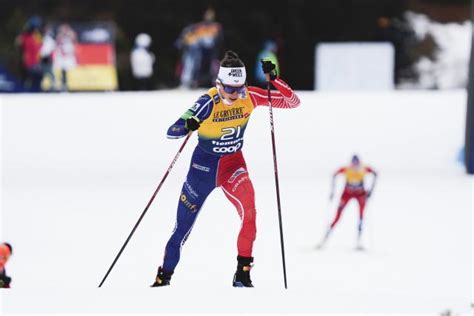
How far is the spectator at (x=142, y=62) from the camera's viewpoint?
62.6ft

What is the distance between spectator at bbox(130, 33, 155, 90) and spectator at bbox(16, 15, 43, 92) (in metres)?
1.81

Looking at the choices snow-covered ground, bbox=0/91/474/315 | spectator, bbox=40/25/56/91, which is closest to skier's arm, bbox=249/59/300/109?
snow-covered ground, bbox=0/91/474/315

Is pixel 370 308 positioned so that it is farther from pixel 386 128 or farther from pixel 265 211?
pixel 386 128

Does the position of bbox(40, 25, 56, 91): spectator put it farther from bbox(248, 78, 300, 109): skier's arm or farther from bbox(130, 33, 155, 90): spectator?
bbox(248, 78, 300, 109): skier's arm

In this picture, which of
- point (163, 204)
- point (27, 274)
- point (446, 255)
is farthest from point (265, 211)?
point (27, 274)

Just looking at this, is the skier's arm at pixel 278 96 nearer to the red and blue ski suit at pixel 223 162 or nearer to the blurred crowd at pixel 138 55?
the red and blue ski suit at pixel 223 162

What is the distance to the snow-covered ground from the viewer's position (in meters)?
10.8

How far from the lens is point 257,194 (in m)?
13.2

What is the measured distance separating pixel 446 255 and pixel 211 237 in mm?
2642

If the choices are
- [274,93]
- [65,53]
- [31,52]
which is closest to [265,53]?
[65,53]

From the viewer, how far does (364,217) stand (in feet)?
43.3

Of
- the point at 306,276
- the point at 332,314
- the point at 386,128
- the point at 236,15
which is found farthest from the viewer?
the point at 236,15

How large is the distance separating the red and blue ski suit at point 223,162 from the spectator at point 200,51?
1350cm

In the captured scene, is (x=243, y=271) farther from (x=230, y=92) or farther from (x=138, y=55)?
(x=138, y=55)
